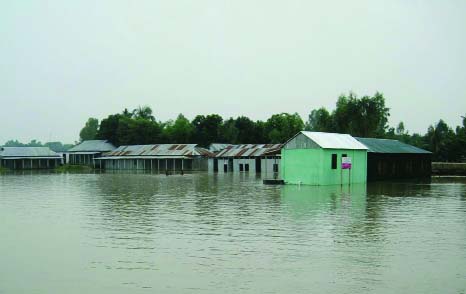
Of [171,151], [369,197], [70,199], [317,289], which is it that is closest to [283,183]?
[369,197]

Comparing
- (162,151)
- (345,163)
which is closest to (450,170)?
(345,163)

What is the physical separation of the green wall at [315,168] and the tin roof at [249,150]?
99.8ft

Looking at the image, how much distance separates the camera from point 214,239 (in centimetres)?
1540

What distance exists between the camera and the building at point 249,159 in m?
71.6

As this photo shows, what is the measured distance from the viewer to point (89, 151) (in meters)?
98.3

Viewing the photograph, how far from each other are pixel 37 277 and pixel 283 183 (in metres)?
29.5

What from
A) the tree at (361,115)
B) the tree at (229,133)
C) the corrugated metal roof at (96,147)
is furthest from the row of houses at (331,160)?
the corrugated metal roof at (96,147)

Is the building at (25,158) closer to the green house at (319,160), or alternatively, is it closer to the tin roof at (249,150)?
the tin roof at (249,150)

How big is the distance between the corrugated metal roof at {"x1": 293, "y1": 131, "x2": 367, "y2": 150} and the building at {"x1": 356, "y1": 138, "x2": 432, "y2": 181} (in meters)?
1.63

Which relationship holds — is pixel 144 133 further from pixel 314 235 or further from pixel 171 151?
pixel 314 235

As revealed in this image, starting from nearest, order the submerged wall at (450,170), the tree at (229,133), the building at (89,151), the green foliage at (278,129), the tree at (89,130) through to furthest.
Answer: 1. the submerged wall at (450,170)
2. the green foliage at (278,129)
3. the tree at (229,133)
4. the building at (89,151)
5. the tree at (89,130)

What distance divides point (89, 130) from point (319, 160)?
126112 millimetres

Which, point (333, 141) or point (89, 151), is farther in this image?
point (89, 151)

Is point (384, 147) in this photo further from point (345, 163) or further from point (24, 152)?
point (24, 152)
